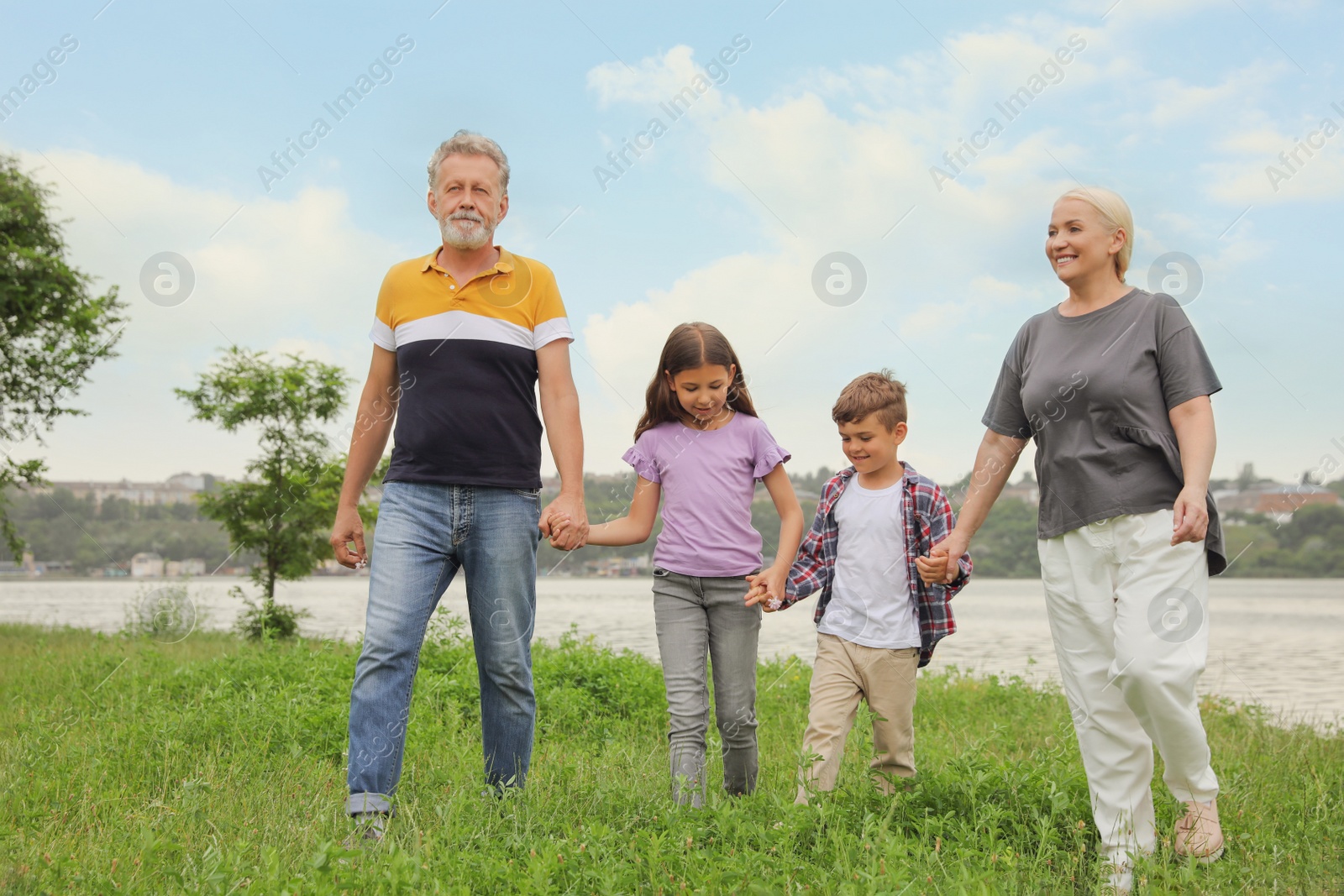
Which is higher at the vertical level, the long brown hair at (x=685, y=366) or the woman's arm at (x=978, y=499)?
the long brown hair at (x=685, y=366)

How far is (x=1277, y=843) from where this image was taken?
3605mm

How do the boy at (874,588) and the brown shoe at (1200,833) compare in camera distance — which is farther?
the boy at (874,588)

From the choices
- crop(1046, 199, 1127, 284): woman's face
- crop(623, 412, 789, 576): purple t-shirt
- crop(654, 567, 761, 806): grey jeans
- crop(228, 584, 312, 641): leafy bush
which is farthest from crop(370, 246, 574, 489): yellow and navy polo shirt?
crop(228, 584, 312, 641): leafy bush

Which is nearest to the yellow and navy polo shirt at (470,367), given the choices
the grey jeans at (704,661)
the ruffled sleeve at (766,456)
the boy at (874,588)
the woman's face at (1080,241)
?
the grey jeans at (704,661)

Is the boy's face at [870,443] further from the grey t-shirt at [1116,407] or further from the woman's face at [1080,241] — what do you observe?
the woman's face at [1080,241]

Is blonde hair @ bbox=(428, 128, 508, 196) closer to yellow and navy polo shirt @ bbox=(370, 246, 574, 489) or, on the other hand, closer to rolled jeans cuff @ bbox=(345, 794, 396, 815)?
yellow and navy polo shirt @ bbox=(370, 246, 574, 489)

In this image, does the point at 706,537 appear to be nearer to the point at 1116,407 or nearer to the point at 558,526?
the point at 558,526

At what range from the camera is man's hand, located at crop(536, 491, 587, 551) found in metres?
3.72

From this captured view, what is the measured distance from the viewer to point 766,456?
14.1 ft

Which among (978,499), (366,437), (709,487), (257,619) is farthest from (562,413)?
(257,619)

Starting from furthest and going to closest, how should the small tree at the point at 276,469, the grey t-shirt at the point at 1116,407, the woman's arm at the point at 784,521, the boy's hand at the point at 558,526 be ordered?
the small tree at the point at 276,469 < the woman's arm at the point at 784,521 < the boy's hand at the point at 558,526 < the grey t-shirt at the point at 1116,407

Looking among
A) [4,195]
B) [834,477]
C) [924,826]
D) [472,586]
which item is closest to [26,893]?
[472,586]

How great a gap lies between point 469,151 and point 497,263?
1.49 ft

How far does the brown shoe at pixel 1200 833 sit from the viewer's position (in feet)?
11.3
